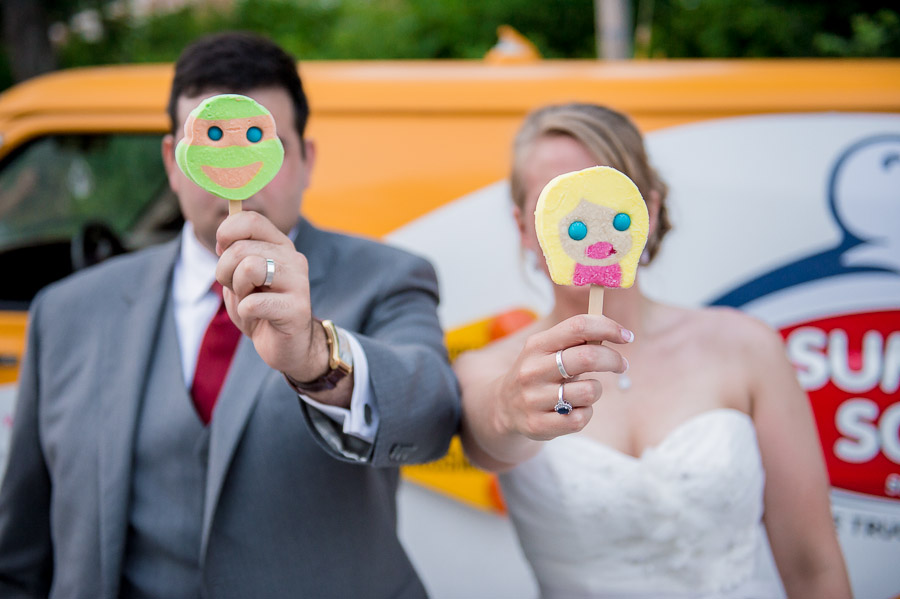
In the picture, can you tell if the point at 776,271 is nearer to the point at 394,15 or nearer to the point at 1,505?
the point at 1,505

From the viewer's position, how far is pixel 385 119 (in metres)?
2.55

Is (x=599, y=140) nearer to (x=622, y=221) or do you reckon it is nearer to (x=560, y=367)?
(x=622, y=221)

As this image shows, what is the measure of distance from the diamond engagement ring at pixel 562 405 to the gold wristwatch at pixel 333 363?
1.17 feet

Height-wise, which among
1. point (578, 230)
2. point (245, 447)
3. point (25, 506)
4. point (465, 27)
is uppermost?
point (578, 230)

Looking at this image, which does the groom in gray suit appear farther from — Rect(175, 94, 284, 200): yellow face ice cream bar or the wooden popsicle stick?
the wooden popsicle stick

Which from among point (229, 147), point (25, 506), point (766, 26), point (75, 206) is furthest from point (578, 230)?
point (766, 26)

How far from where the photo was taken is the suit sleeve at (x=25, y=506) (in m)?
1.74

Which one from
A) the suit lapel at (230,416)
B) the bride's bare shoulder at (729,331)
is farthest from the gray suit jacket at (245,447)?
the bride's bare shoulder at (729,331)

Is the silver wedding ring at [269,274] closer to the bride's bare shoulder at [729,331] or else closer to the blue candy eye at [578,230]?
the blue candy eye at [578,230]

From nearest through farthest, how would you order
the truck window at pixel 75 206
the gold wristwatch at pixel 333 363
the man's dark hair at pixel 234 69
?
the gold wristwatch at pixel 333 363 < the man's dark hair at pixel 234 69 < the truck window at pixel 75 206

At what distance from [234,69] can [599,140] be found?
2.42 ft

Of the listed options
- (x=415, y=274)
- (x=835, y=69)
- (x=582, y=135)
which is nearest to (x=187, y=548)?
(x=415, y=274)

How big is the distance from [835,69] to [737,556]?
1469 mm

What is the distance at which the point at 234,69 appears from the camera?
1581mm
